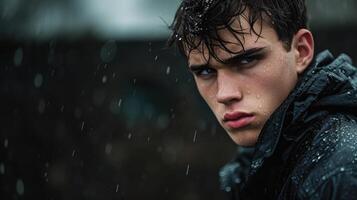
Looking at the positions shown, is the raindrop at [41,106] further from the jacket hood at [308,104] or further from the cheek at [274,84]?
the jacket hood at [308,104]

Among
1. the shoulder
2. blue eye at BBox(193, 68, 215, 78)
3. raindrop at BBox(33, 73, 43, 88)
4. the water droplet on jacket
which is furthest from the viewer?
raindrop at BBox(33, 73, 43, 88)

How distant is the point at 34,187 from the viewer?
38.2 feet

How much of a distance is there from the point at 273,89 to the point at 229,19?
34cm

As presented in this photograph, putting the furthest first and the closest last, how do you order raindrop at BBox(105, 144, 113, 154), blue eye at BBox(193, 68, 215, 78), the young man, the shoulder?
raindrop at BBox(105, 144, 113, 154) → blue eye at BBox(193, 68, 215, 78) → the young man → the shoulder

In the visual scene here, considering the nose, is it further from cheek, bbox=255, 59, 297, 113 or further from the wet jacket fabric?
the wet jacket fabric

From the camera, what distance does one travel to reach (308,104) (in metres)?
2.56

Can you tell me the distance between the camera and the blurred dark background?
11562mm

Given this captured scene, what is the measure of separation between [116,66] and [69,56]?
3.10ft

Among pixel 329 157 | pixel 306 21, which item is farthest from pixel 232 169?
pixel 329 157

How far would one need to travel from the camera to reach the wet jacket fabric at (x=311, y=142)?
7.57ft

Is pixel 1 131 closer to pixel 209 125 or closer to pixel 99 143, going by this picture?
pixel 99 143

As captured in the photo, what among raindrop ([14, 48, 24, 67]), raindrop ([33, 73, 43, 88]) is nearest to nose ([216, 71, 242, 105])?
raindrop ([33, 73, 43, 88])

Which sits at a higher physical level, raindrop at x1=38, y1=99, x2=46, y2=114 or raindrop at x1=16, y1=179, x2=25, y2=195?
raindrop at x1=38, y1=99, x2=46, y2=114

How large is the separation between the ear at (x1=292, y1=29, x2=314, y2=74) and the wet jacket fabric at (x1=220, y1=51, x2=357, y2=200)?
110 millimetres
